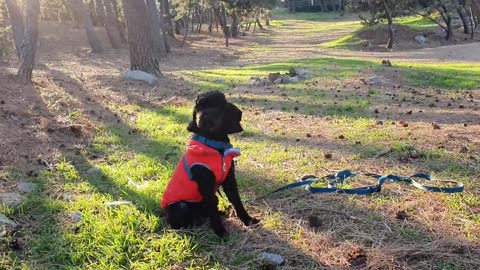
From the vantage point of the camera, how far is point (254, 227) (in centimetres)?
390

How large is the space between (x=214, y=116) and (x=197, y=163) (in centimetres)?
39

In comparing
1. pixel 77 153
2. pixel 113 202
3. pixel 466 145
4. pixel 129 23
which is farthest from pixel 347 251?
pixel 129 23

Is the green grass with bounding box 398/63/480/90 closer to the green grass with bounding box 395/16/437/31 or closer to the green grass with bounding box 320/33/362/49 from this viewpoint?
the green grass with bounding box 320/33/362/49

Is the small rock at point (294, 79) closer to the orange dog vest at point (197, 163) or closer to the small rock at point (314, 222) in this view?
the small rock at point (314, 222)

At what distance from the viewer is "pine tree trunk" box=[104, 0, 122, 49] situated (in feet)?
87.4

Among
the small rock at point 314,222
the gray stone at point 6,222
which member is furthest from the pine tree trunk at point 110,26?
the small rock at point 314,222

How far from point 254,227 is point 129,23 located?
34.4 ft

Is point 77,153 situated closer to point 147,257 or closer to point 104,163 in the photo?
point 104,163

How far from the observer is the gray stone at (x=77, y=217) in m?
4.04

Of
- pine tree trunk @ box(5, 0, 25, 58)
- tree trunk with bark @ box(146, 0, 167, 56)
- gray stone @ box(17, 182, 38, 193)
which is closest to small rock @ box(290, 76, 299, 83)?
pine tree trunk @ box(5, 0, 25, 58)

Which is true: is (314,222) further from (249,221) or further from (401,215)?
(401,215)

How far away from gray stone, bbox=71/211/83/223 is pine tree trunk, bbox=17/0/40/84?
6243 mm

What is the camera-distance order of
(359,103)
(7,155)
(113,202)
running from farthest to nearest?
(359,103), (7,155), (113,202)

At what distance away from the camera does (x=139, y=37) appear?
13.3 m
